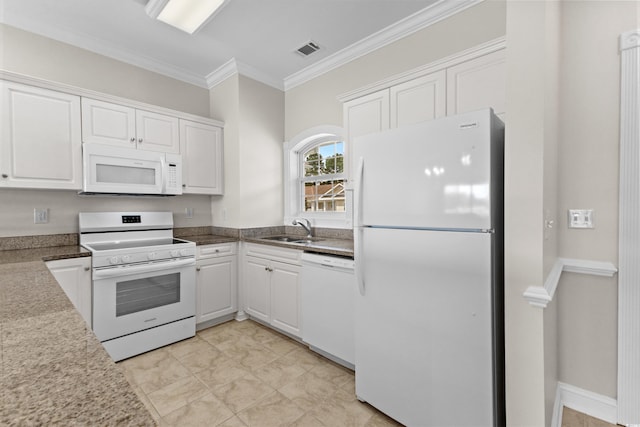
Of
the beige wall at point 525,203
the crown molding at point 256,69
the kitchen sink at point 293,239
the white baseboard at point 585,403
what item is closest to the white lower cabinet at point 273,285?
the kitchen sink at point 293,239

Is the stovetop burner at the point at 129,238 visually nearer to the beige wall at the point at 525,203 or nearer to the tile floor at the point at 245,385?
the tile floor at the point at 245,385

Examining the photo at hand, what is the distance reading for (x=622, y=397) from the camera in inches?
68.9

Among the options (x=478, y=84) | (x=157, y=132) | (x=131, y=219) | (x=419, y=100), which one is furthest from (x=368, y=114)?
(x=131, y=219)

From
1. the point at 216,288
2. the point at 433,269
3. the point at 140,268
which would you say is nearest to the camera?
the point at 433,269

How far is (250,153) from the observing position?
347 cm

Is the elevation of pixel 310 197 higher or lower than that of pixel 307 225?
higher

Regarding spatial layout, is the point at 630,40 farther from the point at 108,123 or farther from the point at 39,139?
the point at 39,139

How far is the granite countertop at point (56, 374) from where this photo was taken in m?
0.44

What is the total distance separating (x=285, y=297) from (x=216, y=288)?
2.66 feet

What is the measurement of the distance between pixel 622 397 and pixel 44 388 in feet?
8.63

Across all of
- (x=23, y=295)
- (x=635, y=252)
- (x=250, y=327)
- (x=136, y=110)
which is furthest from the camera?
(x=250, y=327)

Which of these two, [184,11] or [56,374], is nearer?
[56,374]

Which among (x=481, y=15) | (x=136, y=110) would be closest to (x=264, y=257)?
(x=136, y=110)

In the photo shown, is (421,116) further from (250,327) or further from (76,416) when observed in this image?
(250,327)
